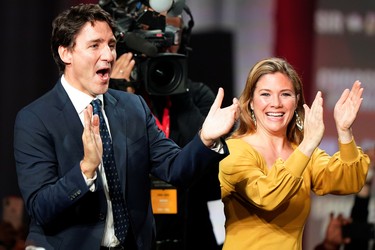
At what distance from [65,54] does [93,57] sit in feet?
0.33

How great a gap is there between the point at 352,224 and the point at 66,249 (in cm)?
198

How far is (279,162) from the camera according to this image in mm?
2891

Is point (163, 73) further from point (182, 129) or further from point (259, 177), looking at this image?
point (259, 177)

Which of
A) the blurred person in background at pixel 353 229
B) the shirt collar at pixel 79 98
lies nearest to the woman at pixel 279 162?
the shirt collar at pixel 79 98

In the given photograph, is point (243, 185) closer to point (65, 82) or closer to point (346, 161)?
point (346, 161)

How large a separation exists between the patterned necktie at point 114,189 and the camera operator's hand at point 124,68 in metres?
0.78

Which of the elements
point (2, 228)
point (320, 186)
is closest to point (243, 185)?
point (320, 186)

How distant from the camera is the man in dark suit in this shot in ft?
8.44

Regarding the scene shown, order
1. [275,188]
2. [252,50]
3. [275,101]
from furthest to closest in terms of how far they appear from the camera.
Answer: [252,50]
[275,101]
[275,188]

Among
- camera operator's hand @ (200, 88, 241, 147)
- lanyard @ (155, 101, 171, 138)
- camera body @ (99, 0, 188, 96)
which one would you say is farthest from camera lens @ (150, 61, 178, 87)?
camera operator's hand @ (200, 88, 241, 147)

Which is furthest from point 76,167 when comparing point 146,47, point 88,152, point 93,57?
point 146,47

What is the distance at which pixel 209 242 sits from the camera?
3895 mm

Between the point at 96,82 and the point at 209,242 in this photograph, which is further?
the point at 209,242

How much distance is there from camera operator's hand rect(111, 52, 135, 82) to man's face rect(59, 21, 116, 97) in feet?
2.58
